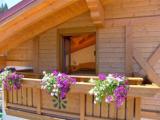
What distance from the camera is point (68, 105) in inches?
180

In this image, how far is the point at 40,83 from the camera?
4.60 meters

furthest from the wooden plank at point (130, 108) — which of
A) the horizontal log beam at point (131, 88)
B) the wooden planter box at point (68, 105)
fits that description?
the horizontal log beam at point (131, 88)

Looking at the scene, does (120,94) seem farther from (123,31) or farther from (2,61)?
(2,61)

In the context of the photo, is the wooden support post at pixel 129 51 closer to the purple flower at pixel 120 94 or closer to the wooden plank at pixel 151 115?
the wooden plank at pixel 151 115

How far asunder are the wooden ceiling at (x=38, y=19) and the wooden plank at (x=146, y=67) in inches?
44.9

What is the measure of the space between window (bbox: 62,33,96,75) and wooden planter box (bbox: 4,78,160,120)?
3.62 ft

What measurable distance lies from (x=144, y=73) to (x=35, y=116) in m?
Answer: 2.08

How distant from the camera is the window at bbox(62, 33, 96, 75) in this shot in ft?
18.3

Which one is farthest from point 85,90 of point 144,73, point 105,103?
point 144,73

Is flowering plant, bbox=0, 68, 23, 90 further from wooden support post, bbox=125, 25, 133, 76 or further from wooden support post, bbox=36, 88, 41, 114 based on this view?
wooden support post, bbox=125, 25, 133, 76

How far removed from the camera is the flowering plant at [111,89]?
374 centimetres

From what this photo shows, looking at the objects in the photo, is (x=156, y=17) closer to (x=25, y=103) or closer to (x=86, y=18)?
(x=86, y=18)

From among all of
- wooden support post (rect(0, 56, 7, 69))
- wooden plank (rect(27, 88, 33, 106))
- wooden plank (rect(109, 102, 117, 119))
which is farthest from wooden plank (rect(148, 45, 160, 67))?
wooden support post (rect(0, 56, 7, 69))

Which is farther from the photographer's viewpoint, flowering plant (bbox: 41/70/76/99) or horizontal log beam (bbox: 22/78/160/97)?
flowering plant (bbox: 41/70/76/99)
